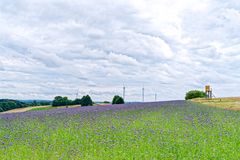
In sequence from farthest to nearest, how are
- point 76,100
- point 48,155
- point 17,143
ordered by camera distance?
point 76,100, point 17,143, point 48,155

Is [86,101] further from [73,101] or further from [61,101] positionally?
[61,101]

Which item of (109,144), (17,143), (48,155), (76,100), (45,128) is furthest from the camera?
(76,100)

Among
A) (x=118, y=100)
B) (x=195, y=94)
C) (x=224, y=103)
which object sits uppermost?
(x=195, y=94)

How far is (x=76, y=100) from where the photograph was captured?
3838 cm

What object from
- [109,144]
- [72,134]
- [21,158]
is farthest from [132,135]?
[21,158]

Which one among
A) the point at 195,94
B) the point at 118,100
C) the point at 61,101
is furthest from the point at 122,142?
the point at 195,94

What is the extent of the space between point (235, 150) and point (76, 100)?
33927 millimetres

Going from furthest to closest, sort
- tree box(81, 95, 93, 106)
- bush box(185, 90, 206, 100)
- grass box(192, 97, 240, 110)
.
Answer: bush box(185, 90, 206, 100), tree box(81, 95, 93, 106), grass box(192, 97, 240, 110)

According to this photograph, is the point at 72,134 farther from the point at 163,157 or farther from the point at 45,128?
the point at 163,157

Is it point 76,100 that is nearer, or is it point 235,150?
point 235,150

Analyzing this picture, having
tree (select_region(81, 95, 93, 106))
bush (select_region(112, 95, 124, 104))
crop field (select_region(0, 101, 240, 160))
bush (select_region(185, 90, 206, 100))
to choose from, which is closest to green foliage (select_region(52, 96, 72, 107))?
tree (select_region(81, 95, 93, 106))

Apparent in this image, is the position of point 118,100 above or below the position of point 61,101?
above

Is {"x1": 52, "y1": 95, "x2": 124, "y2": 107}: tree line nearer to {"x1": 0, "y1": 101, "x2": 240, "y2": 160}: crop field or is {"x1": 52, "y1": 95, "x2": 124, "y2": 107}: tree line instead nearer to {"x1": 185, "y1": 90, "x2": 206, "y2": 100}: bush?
{"x1": 185, "y1": 90, "x2": 206, "y2": 100}: bush

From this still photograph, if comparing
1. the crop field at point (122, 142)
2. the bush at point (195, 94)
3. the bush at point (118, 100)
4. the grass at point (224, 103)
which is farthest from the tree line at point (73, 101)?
the crop field at point (122, 142)
